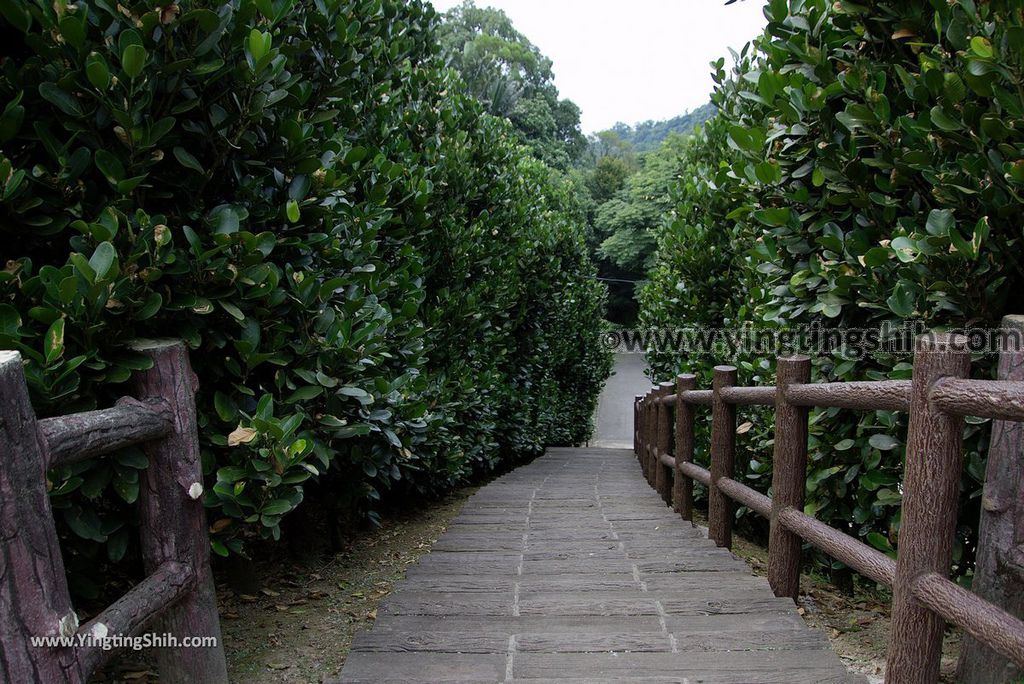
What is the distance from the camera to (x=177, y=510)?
216 cm

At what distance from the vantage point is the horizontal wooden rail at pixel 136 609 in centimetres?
163

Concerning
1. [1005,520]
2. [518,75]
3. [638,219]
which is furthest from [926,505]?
[518,75]

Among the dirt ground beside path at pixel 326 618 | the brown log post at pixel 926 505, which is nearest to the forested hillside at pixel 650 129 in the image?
the dirt ground beside path at pixel 326 618

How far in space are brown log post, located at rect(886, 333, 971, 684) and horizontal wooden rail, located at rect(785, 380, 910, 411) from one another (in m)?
0.12

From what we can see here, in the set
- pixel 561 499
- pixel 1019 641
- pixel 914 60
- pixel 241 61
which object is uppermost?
pixel 914 60

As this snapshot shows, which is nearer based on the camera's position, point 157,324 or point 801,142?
point 157,324

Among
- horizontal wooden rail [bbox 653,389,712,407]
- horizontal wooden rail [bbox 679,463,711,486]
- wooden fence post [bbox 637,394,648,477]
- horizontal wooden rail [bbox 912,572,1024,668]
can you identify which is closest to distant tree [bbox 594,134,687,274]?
wooden fence post [bbox 637,394,648,477]

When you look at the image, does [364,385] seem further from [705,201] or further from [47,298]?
[705,201]

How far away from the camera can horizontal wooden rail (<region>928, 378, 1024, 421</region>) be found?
1699mm

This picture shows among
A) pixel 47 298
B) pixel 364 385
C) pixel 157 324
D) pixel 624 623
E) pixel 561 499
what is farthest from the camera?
pixel 561 499

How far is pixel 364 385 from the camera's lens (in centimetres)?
302

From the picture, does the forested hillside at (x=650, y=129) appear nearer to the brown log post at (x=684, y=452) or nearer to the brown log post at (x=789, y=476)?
the brown log post at (x=684, y=452)

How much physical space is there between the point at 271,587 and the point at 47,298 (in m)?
2.23

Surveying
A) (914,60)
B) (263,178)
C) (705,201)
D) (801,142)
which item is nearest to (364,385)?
(263,178)
